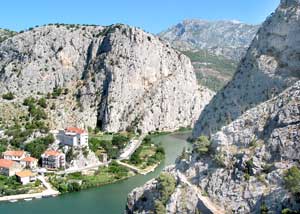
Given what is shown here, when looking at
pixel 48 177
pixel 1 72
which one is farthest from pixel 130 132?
pixel 48 177

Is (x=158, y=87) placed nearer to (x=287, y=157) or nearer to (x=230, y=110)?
(x=230, y=110)

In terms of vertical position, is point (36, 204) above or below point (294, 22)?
below

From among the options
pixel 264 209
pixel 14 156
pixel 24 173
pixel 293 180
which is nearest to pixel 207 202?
pixel 264 209

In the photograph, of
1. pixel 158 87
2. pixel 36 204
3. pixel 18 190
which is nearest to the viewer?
pixel 36 204

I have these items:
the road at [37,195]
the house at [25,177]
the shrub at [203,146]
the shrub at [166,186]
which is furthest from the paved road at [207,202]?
the house at [25,177]

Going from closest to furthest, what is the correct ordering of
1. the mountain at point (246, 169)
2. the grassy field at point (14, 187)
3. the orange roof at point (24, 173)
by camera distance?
the mountain at point (246, 169), the grassy field at point (14, 187), the orange roof at point (24, 173)

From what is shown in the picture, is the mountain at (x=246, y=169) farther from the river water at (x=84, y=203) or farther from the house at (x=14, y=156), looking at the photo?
the house at (x=14, y=156)

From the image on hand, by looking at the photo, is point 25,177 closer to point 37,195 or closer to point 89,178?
point 37,195
